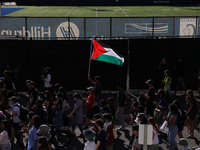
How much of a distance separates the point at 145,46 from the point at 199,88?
3.27 meters

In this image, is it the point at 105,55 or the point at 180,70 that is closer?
the point at 105,55

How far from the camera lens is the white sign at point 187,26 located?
Result: 17.7m

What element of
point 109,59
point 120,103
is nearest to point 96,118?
point 120,103

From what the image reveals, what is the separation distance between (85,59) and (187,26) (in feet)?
18.9

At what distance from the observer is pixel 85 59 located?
1652 cm

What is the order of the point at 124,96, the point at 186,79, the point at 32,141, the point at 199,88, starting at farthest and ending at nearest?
the point at 186,79
the point at 199,88
the point at 124,96
the point at 32,141

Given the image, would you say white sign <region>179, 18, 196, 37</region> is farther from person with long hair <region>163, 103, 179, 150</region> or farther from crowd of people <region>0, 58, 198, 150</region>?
person with long hair <region>163, 103, 179, 150</region>

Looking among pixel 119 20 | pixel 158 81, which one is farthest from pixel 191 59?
pixel 119 20

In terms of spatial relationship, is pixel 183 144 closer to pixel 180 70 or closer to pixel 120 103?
pixel 120 103

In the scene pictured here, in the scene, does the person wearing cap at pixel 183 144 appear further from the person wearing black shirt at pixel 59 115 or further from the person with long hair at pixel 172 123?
the person wearing black shirt at pixel 59 115

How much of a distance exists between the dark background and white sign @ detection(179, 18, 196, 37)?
1.39 meters

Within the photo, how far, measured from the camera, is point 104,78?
16766 mm

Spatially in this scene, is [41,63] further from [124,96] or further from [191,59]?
[191,59]
